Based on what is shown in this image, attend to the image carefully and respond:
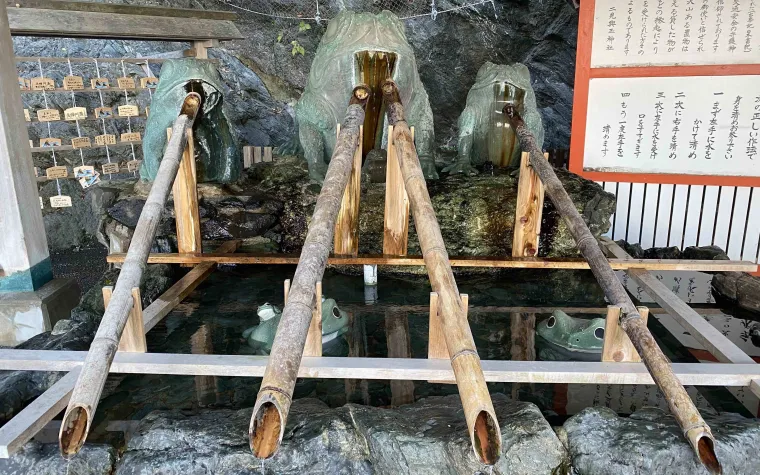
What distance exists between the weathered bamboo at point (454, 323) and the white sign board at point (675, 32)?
3.44 m

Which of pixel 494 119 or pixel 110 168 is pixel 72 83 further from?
pixel 494 119

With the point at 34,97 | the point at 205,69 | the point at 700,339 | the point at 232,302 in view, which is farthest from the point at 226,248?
the point at 34,97

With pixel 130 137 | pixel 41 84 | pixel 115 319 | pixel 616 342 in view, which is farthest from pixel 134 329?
pixel 130 137

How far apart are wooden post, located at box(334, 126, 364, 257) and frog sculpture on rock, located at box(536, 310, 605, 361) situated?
1588mm

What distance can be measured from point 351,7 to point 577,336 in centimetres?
802

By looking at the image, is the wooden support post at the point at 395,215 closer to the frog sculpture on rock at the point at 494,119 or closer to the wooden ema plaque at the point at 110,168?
the frog sculpture on rock at the point at 494,119

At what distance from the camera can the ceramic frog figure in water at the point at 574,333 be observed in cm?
344

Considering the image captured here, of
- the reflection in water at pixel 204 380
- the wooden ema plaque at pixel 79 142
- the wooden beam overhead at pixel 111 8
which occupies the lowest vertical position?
the reflection in water at pixel 204 380

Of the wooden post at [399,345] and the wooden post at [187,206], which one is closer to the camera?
the wooden post at [399,345]

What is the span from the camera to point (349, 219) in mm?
4172

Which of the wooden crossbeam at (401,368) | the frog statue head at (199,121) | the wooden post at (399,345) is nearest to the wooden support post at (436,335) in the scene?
the wooden crossbeam at (401,368)

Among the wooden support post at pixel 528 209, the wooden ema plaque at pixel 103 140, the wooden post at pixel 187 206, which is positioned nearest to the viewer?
the wooden post at pixel 187 206

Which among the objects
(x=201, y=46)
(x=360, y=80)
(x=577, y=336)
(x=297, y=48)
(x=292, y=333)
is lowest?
(x=577, y=336)

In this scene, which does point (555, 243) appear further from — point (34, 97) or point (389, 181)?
point (34, 97)
